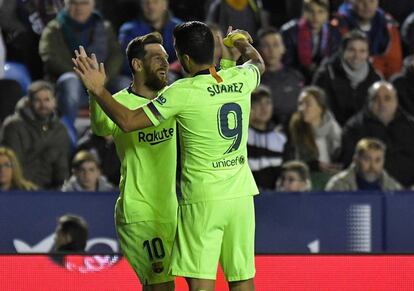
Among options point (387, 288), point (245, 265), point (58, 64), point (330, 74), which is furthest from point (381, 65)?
point (245, 265)

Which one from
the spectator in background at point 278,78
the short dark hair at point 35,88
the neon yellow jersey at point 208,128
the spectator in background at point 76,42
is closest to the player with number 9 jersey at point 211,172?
the neon yellow jersey at point 208,128

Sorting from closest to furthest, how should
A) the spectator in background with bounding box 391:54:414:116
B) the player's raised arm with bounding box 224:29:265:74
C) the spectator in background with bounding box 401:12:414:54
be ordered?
the player's raised arm with bounding box 224:29:265:74, the spectator in background with bounding box 391:54:414:116, the spectator in background with bounding box 401:12:414:54

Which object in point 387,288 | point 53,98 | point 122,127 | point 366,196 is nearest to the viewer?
point 122,127

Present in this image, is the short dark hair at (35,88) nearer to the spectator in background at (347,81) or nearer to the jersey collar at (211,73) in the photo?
the spectator in background at (347,81)

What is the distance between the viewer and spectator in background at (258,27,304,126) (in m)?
12.3

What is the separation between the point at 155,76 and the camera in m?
7.71

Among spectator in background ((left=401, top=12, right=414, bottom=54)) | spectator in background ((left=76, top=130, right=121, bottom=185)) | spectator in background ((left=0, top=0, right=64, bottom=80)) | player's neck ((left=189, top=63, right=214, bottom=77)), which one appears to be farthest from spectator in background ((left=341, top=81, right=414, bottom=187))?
player's neck ((left=189, top=63, right=214, bottom=77))

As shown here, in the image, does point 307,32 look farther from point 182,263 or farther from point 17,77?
point 182,263

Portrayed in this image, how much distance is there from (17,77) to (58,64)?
0.40 meters

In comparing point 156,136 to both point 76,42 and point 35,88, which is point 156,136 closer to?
point 35,88

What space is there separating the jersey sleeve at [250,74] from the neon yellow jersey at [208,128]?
0.23 feet

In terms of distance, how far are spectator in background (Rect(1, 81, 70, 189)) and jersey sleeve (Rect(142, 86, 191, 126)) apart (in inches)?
180

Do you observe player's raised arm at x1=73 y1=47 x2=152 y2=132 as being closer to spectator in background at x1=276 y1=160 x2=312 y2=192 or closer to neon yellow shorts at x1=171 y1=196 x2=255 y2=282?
neon yellow shorts at x1=171 y1=196 x2=255 y2=282

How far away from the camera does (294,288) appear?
8805 millimetres
